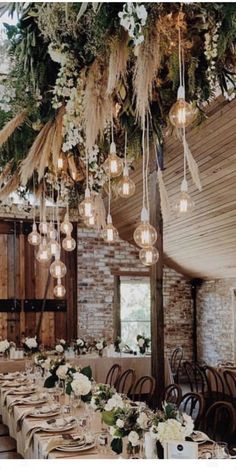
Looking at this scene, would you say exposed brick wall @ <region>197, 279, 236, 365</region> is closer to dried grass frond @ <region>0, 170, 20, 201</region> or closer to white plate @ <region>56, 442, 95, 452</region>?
dried grass frond @ <region>0, 170, 20, 201</region>

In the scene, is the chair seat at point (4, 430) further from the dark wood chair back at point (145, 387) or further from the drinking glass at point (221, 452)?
the drinking glass at point (221, 452)

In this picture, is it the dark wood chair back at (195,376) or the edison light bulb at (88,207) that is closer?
the edison light bulb at (88,207)

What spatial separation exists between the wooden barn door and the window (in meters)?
1.22

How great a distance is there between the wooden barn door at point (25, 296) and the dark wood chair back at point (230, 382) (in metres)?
3.53

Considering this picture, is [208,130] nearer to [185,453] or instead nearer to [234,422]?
[234,422]

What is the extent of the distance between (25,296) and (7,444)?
213 inches

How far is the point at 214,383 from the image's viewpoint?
8633 millimetres

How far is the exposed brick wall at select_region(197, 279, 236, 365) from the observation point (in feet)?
36.0

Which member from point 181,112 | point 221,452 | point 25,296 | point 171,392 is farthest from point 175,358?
point 181,112

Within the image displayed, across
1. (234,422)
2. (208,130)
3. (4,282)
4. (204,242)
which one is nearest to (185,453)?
(234,422)

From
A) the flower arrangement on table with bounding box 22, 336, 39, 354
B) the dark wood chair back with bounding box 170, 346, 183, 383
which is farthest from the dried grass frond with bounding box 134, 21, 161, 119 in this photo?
the dark wood chair back with bounding box 170, 346, 183, 383

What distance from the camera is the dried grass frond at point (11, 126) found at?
11.5 ft

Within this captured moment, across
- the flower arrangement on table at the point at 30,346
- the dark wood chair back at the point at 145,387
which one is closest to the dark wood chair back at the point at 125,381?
the dark wood chair back at the point at 145,387

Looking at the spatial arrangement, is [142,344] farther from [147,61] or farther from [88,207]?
[147,61]
